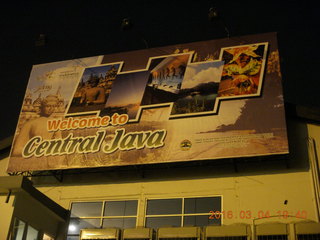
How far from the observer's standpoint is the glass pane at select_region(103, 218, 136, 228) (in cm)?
1738

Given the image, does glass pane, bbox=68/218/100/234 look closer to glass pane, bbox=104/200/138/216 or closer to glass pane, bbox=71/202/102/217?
glass pane, bbox=71/202/102/217

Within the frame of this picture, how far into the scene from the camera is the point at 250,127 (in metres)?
17.0

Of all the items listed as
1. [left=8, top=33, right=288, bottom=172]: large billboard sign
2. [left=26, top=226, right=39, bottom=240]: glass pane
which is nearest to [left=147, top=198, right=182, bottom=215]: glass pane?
[left=8, top=33, right=288, bottom=172]: large billboard sign

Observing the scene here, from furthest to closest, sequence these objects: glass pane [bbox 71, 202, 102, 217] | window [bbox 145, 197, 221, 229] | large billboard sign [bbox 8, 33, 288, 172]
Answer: glass pane [bbox 71, 202, 102, 217] < large billboard sign [bbox 8, 33, 288, 172] < window [bbox 145, 197, 221, 229]

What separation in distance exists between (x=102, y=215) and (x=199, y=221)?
3.68 metres

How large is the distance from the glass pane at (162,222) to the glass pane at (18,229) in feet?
14.2

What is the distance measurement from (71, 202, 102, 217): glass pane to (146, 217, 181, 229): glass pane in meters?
2.07

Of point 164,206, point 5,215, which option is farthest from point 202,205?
point 5,215

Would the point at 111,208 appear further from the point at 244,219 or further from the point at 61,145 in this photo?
the point at 244,219

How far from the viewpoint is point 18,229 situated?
50.0 feet

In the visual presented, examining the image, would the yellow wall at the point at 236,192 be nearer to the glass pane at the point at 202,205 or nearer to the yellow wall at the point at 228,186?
the yellow wall at the point at 228,186

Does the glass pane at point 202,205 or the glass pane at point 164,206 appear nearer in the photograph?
the glass pane at point 202,205

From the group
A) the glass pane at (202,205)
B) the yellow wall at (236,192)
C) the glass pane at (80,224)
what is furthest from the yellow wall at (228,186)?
the glass pane at (80,224)

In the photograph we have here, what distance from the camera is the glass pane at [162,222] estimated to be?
16812 millimetres
